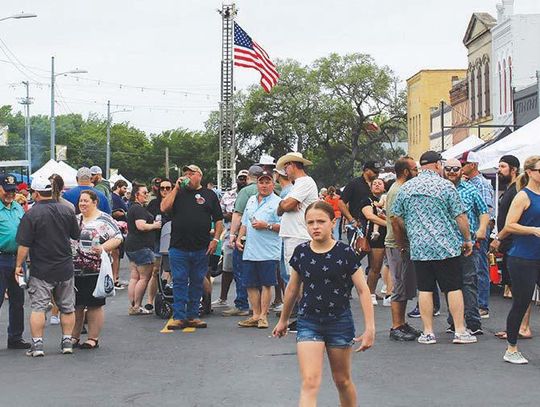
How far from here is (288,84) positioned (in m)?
84.1

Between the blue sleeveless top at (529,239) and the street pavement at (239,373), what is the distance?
0.98 metres

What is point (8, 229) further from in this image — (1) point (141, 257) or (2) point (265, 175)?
(1) point (141, 257)

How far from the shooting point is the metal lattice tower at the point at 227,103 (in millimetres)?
43478

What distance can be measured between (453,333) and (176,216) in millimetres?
3387

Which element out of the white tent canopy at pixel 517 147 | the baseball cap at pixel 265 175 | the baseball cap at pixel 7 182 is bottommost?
the baseball cap at pixel 7 182

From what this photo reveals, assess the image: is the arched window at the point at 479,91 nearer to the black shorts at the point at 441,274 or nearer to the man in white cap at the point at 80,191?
the man in white cap at the point at 80,191

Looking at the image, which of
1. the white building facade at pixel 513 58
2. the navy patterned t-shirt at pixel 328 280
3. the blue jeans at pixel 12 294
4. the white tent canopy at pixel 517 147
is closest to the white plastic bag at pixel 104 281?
the blue jeans at pixel 12 294

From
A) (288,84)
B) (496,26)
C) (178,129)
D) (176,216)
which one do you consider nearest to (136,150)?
(178,129)

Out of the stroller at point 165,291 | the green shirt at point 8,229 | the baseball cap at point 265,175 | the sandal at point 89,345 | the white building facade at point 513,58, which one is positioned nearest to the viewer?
the green shirt at point 8,229

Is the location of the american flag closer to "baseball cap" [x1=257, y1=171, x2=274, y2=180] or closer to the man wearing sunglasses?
"baseball cap" [x1=257, y1=171, x2=274, y2=180]

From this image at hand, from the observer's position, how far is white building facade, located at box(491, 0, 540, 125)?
4941 centimetres

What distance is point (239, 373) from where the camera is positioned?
9734 mm

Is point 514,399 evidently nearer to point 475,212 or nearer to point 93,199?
point 475,212

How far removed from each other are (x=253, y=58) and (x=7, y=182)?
25810 mm
